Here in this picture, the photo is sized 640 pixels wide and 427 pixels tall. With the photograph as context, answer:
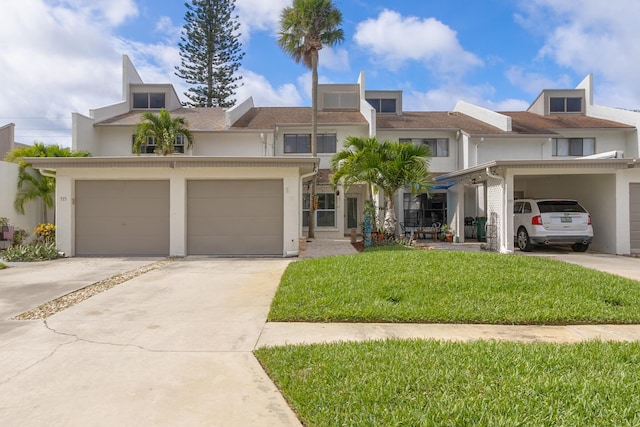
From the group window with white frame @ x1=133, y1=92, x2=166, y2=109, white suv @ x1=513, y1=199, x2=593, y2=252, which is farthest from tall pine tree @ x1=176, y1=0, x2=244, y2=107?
white suv @ x1=513, y1=199, x2=593, y2=252

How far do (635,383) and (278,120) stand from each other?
2018 centimetres

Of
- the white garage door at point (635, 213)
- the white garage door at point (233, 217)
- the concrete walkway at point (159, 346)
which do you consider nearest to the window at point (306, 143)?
the white garage door at point (233, 217)

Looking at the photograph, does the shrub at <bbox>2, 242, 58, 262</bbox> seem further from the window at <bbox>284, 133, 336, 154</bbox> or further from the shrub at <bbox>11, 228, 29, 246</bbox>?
the window at <bbox>284, 133, 336, 154</bbox>

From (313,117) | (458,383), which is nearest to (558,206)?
(313,117)

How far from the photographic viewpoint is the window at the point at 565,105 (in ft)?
81.6

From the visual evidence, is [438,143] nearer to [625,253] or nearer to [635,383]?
[625,253]

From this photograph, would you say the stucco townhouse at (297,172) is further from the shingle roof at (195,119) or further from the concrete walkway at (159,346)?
the concrete walkway at (159,346)

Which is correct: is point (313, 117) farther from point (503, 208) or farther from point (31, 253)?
point (31, 253)

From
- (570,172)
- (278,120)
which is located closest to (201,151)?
(278,120)

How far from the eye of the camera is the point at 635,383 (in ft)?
11.0

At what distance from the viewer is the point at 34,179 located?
50.5ft

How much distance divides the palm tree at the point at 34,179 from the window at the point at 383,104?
1631 centimetres

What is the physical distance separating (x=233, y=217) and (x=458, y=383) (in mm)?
10265

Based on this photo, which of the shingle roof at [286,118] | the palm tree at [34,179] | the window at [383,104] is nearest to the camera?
the palm tree at [34,179]
